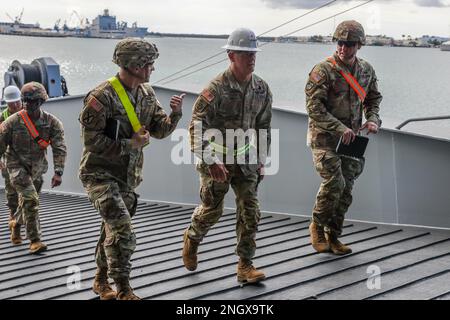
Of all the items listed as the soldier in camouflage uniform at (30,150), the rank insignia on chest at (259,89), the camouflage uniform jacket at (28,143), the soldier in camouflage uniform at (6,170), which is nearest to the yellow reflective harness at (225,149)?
the rank insignia on chest at (259,89)

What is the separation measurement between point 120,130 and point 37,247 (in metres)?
2.49

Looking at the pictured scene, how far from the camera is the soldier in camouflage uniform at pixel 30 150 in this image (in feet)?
24.7

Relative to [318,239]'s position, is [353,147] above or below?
above

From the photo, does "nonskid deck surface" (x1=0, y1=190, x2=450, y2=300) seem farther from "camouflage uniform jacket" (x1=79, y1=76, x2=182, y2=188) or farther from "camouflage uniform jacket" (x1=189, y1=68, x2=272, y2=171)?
"camouflage uniform jacket" (x1=189, y1=68, x2=272, y2=171)

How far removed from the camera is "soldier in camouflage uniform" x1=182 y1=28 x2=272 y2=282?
5672 mm

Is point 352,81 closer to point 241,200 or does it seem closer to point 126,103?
point 241,200

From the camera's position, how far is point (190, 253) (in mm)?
6137

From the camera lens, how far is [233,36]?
5695 mm

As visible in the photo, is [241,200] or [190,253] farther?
[190,253]

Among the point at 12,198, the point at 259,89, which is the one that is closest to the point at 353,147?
the point at 259,89

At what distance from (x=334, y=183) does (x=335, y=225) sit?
0.40 m

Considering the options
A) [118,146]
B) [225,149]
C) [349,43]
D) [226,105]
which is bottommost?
[225,149]

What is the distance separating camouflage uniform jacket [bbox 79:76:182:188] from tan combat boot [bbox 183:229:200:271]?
0.86 meters
